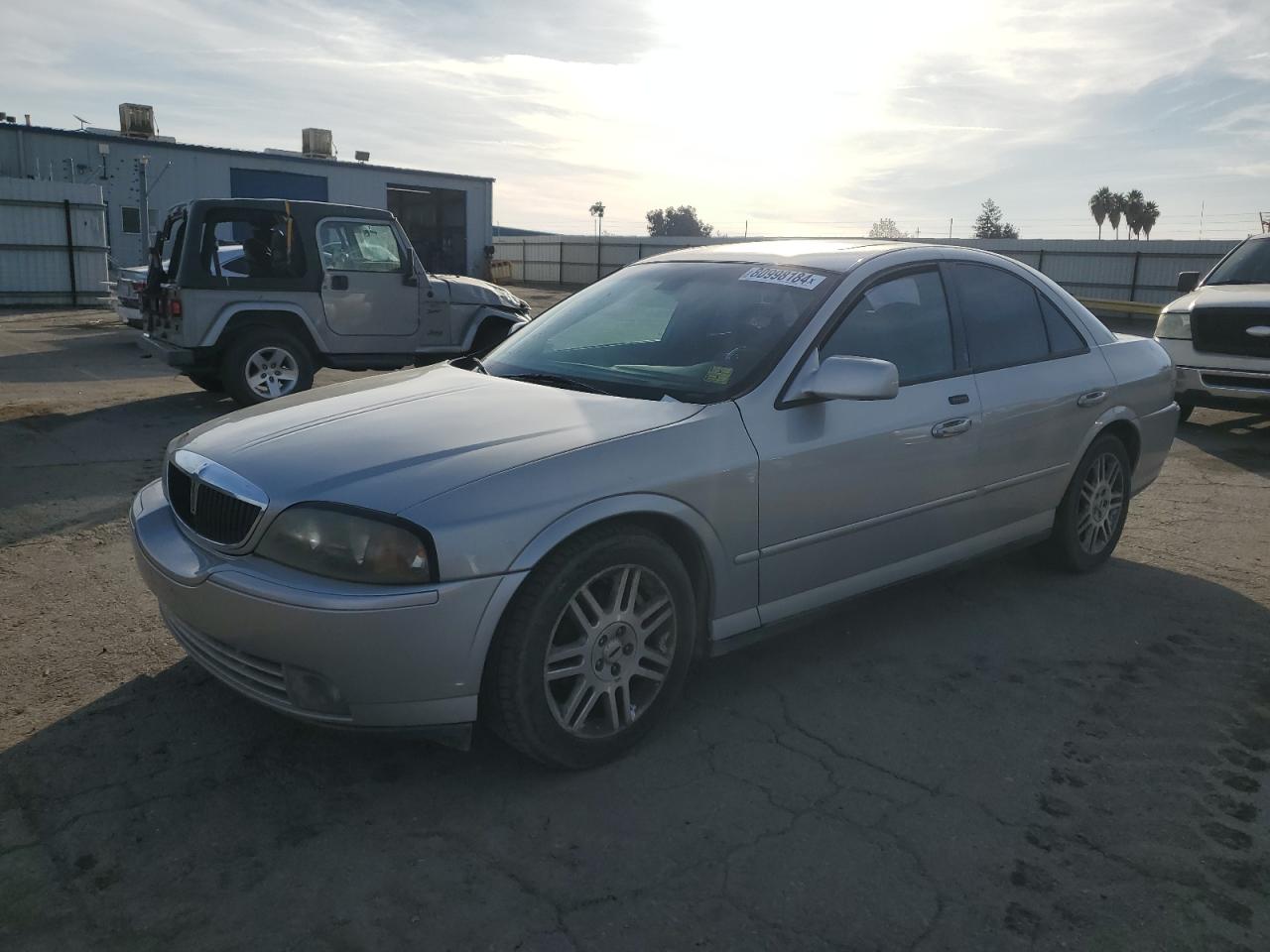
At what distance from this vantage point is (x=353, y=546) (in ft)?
8.81

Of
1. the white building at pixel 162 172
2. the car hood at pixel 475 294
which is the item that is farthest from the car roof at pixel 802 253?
the white building at pixel 162 172

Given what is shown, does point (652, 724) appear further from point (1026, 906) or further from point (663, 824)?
point (1026, 906)

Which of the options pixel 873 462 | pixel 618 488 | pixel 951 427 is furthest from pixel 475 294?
pixel 618 488

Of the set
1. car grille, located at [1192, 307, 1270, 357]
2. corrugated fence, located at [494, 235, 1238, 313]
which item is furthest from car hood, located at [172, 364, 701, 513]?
corrugated fence, located at [494, 235, 1238, 313]

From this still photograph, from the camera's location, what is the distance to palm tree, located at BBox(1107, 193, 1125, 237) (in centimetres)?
8025

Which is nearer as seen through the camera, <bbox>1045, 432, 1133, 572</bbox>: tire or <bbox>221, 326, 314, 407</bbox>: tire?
<bbox>1045, 432, 1133, 572</bbox>: tire

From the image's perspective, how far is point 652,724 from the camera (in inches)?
127

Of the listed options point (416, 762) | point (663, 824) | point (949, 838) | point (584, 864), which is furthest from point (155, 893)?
point (949, 838)

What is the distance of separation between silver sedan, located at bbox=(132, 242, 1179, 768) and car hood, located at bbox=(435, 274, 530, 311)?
6.25 meters

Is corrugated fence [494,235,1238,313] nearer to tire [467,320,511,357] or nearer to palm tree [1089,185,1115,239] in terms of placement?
tire [467,320,511,357]

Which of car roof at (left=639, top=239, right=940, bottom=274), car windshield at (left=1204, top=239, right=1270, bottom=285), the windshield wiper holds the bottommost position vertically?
the windshield wiper

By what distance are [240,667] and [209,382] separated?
762 centimetres

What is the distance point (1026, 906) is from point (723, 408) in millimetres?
1681

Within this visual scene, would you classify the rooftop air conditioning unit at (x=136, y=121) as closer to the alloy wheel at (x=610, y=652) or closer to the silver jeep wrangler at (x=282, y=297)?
the silver jeep wrangler at (x=282, y=297)
